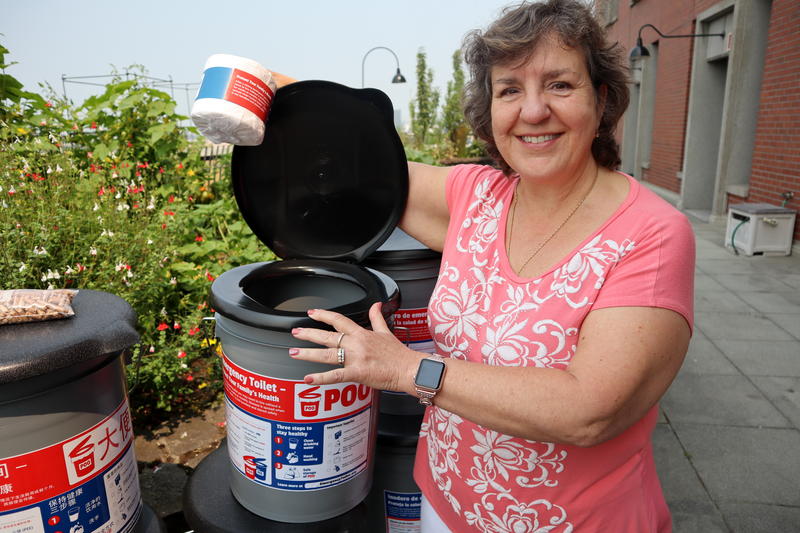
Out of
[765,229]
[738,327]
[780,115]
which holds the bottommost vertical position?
[738,327]

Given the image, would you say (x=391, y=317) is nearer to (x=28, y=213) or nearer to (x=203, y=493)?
(x=203, y=493)

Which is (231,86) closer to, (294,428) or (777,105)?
(294,428)

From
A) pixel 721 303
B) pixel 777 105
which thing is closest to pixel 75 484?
pixel 721 303

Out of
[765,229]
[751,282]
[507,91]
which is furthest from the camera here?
[765,229]

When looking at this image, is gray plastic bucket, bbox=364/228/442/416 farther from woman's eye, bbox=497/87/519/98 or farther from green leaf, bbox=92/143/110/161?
green leaf, bbox=92/143/110/161

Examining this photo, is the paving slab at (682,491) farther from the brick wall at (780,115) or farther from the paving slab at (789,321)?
the brick wall at (780,115)

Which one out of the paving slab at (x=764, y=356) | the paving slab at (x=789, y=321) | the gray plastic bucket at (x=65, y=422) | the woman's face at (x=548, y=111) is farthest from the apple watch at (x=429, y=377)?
the paving slab at (x=789, y=321)

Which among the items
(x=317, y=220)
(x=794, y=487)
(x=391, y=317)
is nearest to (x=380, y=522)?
(x=391, y=317)

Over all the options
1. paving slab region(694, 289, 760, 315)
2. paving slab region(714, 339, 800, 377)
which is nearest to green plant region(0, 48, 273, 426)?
paving slab region(714, 339, 800, 377)

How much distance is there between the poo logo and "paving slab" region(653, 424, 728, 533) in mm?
1962

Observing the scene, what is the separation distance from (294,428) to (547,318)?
70 cm

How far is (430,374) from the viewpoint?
1.19m

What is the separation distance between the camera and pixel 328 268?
1812mm

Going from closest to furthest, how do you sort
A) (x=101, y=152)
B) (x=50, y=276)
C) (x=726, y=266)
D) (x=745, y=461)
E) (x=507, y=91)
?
(x=507, y=91), (x=50, y=276), (x=745, y=461), (x=101, y=152), (x=726, y=266)
